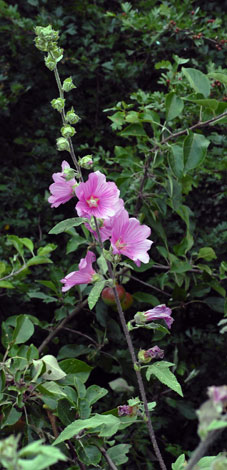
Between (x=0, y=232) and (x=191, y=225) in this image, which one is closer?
(x=191, y=225)

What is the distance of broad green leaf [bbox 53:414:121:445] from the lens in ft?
2.97

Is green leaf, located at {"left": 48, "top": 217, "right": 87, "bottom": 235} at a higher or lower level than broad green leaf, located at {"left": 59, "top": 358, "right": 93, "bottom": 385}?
higher

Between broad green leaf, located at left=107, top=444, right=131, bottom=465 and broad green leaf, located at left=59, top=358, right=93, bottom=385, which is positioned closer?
broad green leaf, located at left=107, top=444, right=131, bottom=465

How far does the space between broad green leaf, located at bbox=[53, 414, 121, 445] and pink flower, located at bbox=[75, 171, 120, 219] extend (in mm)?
337

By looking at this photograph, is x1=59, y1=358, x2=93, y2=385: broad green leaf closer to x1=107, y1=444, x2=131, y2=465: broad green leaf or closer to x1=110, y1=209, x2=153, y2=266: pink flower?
x1=107, y1=444, x2=131, y2=465: broad green leaf

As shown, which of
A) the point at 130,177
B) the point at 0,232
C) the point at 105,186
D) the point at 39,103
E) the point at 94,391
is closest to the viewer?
the point at 105,186

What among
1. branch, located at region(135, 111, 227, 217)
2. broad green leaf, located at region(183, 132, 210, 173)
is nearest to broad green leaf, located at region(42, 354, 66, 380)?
broad green leaf, located at region(183, 132, 210, 173)

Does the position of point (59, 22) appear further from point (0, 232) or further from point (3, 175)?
point (0, 232)

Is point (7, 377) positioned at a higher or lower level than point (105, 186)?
lower

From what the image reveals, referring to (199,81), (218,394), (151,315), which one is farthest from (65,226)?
(218,394)

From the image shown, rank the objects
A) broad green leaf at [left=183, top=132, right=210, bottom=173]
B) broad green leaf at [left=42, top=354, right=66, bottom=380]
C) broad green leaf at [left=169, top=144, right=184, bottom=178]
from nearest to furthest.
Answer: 1. broad green leaf at [left=42, top=354, right=66, bottom=380]
2. broad green leaf at [left=183, top=132, right=210, bottom=173]
3. broad green leaf at [left=169, top=144, right=184, bottom=178]

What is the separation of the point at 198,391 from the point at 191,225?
1.93 ft

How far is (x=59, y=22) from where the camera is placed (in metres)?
2.00

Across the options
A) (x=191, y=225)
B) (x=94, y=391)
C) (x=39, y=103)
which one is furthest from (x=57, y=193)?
(x=39, y=103)
